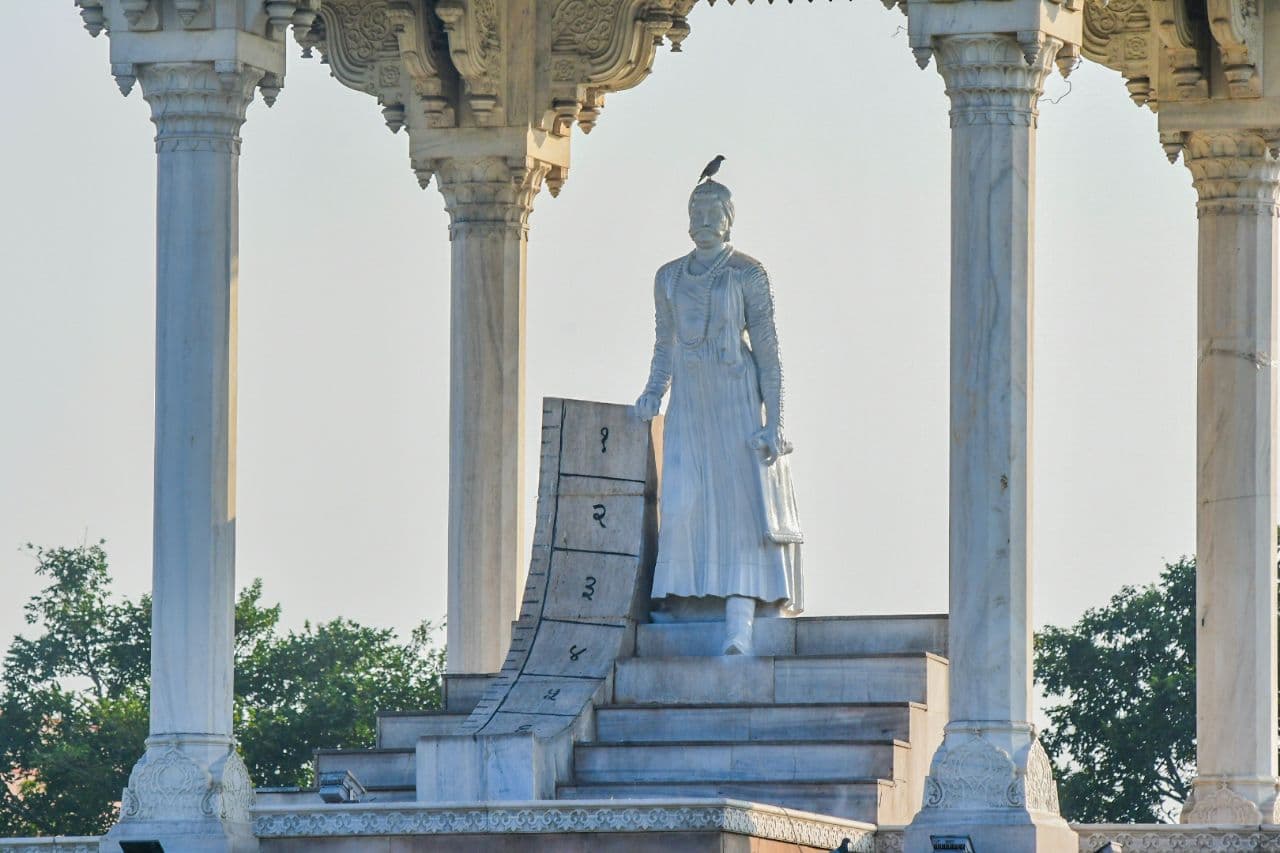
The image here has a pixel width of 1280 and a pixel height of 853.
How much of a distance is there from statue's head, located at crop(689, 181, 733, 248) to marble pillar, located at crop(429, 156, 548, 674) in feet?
11.4

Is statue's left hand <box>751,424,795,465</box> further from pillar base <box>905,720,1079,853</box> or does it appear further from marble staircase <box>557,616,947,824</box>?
pillar base <box>905,720,1079,853</box>

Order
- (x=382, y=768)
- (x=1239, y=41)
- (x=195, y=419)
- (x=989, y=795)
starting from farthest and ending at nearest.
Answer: (x=1239, y=41) → (x=382, y=768) → (x=195, y=419) → (x=989, y=795)

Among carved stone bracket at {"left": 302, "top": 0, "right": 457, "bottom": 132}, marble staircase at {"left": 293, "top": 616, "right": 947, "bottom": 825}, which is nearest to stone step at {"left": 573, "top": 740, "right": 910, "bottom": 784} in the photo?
marble staircase at {"left": 293, "top": 616, "right": 947, "bottom": 825}

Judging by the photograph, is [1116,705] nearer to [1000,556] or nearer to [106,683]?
[106,683]

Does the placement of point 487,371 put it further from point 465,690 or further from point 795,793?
point 795,793

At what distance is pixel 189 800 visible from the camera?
38.7 meters

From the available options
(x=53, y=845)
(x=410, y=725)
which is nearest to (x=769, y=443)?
(x=410, y=725)

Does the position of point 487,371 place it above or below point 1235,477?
above

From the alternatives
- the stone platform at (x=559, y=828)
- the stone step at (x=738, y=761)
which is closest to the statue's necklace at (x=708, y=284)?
the stone step at (x=738, y=761)

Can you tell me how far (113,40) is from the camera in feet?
131

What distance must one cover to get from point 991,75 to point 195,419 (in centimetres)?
702

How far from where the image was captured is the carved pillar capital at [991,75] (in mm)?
38781

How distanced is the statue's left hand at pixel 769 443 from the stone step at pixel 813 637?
4.64 ft

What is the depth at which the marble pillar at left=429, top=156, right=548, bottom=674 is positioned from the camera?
45.4 metres
